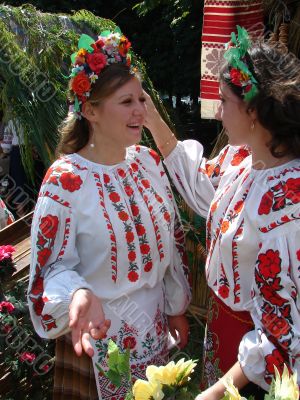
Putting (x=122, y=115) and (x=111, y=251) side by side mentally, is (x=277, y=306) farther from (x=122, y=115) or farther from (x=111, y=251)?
(x=122, y=115)

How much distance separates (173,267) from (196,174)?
0.31m

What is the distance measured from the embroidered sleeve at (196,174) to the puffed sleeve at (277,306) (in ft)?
1.72

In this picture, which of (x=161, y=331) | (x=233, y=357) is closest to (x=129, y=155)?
(x=161, y=331)

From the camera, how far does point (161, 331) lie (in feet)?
5.62

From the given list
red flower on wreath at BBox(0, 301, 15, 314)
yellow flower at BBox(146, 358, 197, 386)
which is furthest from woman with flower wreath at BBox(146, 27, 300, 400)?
red flower on wreath at BBox(0, 301, 15, 314)

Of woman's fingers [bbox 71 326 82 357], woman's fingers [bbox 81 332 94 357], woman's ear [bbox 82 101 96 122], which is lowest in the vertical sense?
woman's fingers [bbox 71 326 82 357]

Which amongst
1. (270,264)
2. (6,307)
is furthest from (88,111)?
(6,307)

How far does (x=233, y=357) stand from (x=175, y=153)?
2.26 feet

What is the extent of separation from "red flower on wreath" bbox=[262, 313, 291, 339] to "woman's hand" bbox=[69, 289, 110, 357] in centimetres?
36

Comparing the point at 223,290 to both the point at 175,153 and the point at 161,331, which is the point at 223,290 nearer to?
the point at 161,331

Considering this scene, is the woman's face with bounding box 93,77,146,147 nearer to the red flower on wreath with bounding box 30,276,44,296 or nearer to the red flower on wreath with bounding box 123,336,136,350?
the red flower on wreath with bounding box 30,276,44,296

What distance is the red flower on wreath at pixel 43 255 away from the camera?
149 centimetres

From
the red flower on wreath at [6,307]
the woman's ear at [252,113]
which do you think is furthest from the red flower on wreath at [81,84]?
the red flower on wreath at [6,307]

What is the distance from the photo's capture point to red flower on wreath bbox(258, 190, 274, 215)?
4.27 feet
